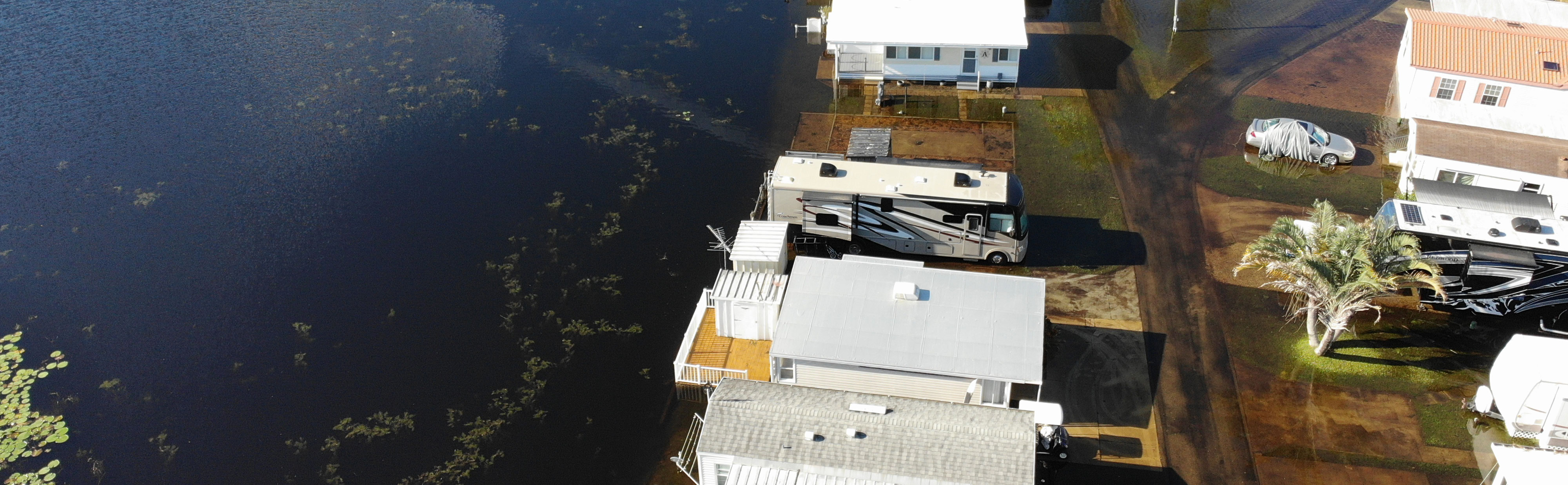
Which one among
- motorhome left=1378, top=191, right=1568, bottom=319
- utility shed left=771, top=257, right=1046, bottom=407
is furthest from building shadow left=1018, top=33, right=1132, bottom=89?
utility shed left=771, top=257, right=1046, bottom=407

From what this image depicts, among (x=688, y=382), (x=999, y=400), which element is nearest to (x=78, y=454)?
(x=688, y=382)

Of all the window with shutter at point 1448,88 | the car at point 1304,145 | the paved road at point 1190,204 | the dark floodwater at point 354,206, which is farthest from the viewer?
the window with shutter at point 1448,88

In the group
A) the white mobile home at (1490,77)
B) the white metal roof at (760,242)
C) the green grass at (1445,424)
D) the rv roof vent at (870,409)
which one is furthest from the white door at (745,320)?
the white mobile home at (1490,77)

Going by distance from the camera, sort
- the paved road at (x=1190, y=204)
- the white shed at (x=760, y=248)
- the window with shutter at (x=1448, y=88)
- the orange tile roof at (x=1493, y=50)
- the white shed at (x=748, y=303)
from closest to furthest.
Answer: the paved road at (x=1190, y=204) → the white shed at (x=748, y=303) → the white shed at (x=760, y=248) → the orange tile roof at (x=1493, y=50) → the window with shutter at (x=1448, y=88)

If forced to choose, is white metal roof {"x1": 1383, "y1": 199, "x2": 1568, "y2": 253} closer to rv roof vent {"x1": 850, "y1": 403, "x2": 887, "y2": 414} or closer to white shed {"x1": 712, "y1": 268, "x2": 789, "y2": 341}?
rv roof vent {"x1": 850, "y1": 403, "x2": 887, "y2": 414}

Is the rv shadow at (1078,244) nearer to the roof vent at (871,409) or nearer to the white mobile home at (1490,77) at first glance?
the roof vent at (871,409)

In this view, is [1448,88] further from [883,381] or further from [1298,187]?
[883,381]

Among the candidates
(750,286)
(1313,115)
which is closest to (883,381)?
(750,286)
